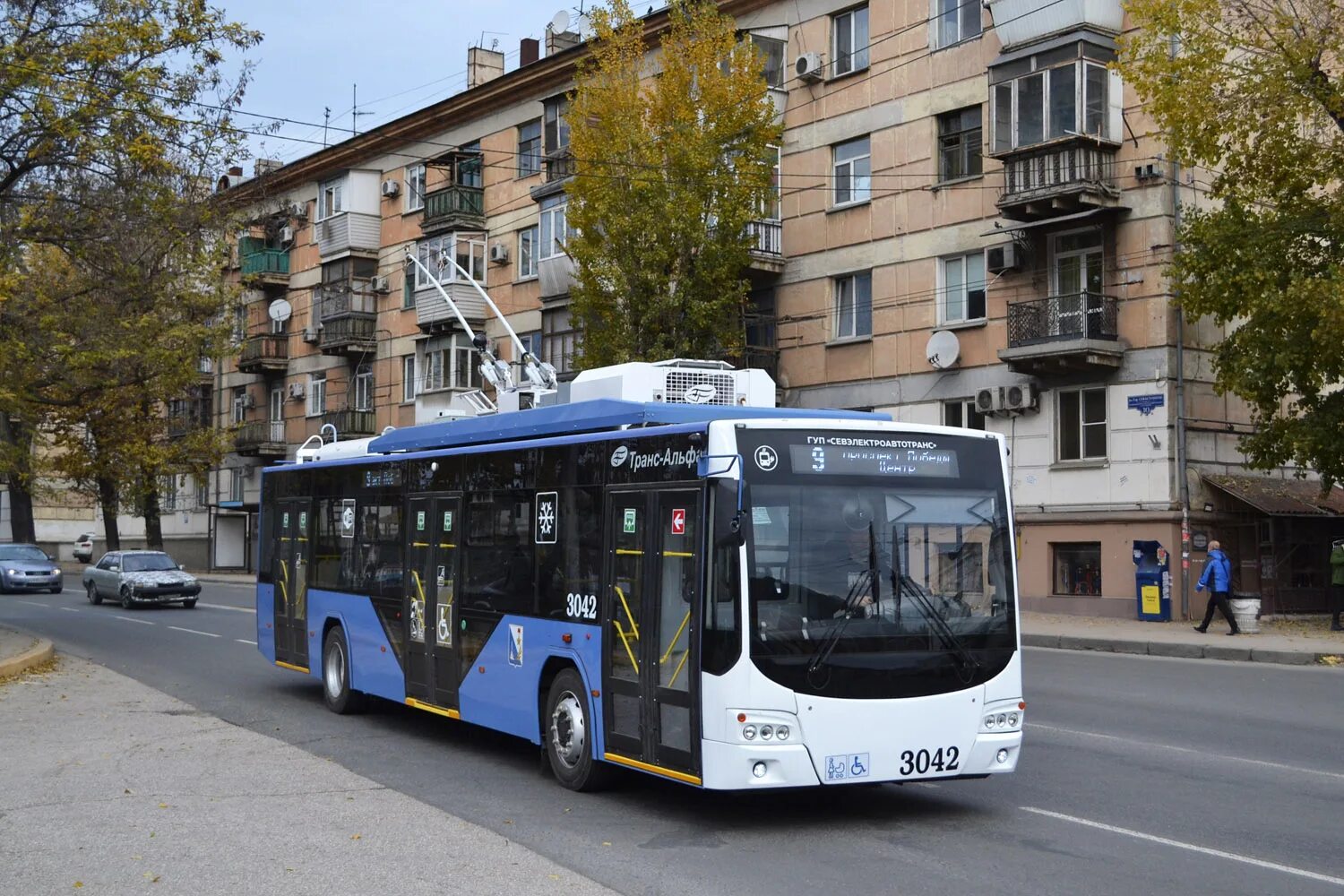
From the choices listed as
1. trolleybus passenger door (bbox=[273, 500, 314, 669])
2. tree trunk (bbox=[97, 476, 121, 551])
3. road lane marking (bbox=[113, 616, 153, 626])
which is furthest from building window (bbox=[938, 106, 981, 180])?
tree trunk (bbox=[97, 476, 121, 551])

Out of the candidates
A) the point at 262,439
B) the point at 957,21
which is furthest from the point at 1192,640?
the point at 262,439

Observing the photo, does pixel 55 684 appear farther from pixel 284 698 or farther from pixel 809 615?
pixel 809 615

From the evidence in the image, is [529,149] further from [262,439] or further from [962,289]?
[262,439]

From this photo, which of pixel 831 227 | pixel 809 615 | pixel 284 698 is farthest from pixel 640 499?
pixel 831 227

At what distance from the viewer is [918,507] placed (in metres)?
9.36

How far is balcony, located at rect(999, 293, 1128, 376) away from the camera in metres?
27.4

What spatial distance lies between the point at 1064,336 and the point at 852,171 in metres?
7.73

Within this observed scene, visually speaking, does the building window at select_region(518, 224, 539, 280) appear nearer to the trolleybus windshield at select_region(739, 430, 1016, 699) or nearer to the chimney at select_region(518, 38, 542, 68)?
the chimney at select_region(518, 38, 542, 68)

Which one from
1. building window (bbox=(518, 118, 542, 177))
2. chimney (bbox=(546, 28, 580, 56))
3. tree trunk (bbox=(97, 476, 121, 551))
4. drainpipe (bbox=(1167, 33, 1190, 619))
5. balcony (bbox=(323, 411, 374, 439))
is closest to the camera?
drainpipe (bbox=(1167, 33, 1190, 619))

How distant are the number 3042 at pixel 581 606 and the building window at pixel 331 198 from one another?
42504 millimetres

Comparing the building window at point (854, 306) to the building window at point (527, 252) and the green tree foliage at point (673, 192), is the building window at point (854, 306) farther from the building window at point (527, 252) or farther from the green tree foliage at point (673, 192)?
the building window at point (527, 252)

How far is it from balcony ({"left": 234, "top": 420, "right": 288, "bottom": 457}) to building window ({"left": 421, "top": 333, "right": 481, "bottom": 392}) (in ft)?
40.6

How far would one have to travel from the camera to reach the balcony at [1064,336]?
2742 centimetres

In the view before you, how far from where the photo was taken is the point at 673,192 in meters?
30.5
